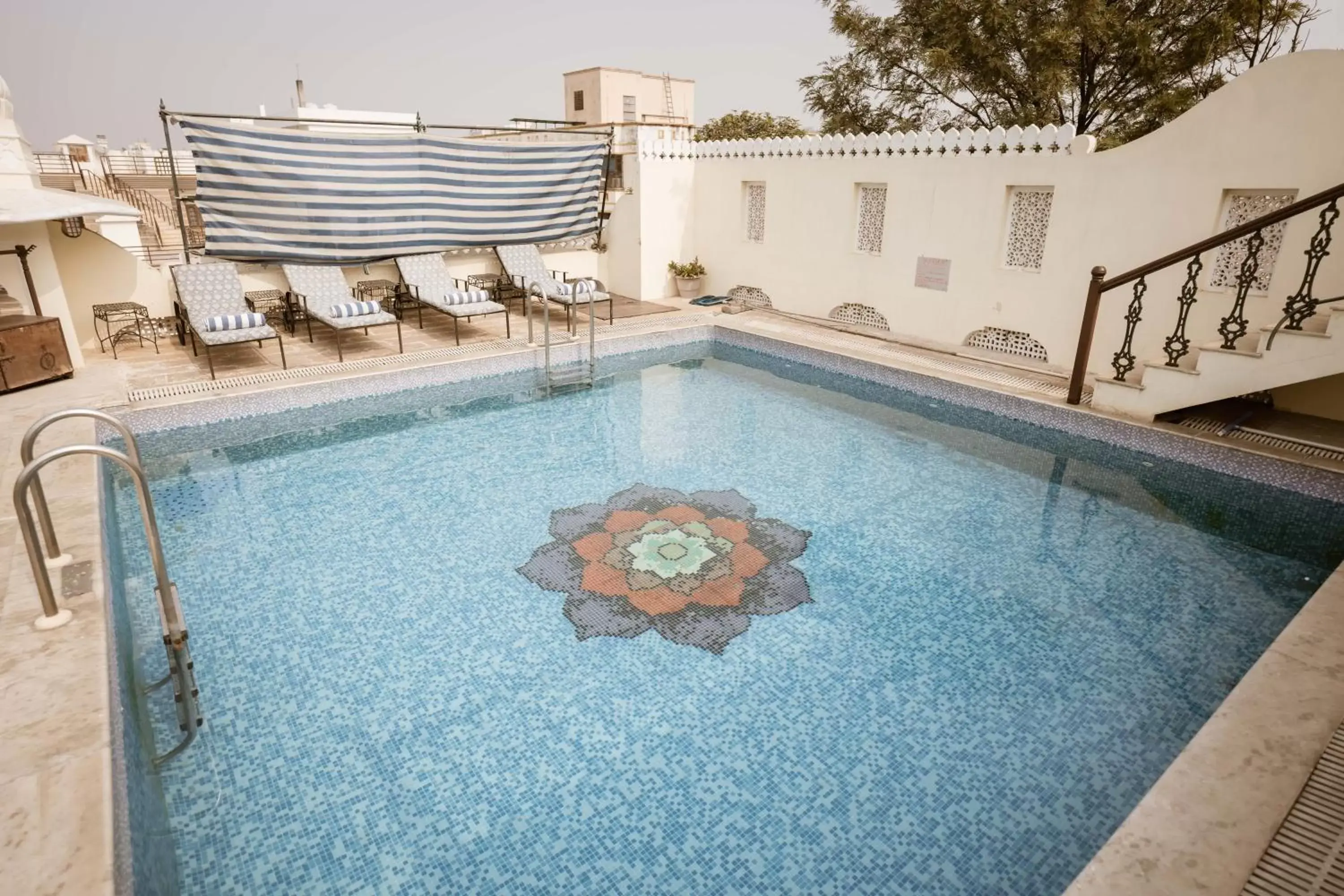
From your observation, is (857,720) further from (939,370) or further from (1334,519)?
(939,370)

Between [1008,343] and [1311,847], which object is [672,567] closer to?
[1311,847]

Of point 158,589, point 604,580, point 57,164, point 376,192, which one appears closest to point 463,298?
point 376,192

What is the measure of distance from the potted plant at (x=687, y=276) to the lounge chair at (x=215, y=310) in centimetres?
559

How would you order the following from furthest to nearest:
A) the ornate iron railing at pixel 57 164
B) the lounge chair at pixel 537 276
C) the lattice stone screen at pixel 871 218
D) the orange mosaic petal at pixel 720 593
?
the ornate iron railing at pixel 57 164
the lounge chair at pixel 537 276
the lattice stone screen at pixel 871 218
the orange mosaic petal at pixel 720 593

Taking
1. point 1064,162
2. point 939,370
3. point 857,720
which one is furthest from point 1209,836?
point 1064,162

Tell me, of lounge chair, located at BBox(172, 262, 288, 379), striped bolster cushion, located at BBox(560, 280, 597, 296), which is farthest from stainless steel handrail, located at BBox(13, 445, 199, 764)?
striped bolster cushion, located at BBox(560, 280, 597, 296)

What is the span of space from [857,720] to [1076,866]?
868 mm

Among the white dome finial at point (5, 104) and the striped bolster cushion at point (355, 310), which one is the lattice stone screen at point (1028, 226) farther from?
the white dome finial at point (5, 104)

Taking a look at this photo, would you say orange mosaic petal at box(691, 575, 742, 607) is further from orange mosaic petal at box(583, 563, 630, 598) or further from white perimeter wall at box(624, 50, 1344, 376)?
white perimeter wall at box(624, 50, 1344, 376)

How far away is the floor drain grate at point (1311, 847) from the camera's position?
1.80m

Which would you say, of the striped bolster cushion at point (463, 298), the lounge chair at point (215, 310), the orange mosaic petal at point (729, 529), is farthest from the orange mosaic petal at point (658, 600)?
the striped bolster cushion at point (463, 298)

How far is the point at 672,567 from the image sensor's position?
3.97 metres

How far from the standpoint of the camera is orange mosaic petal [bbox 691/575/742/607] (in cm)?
367

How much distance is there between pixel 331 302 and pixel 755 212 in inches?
224
